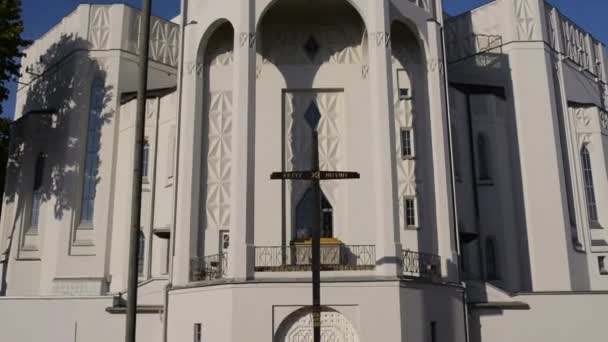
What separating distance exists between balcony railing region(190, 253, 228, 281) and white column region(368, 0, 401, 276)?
16.6ft

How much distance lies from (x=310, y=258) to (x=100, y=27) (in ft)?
53.1

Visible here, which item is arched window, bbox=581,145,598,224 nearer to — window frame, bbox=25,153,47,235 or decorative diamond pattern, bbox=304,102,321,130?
decorative diamond pattern, bbox=304,102,321,130

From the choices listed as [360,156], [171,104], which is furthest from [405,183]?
[171,104]

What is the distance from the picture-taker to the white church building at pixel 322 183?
62.2 feet

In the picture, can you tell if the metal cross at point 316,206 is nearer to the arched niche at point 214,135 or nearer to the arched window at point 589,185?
the arched niche at point 214,135

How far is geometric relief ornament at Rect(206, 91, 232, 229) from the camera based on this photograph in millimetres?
22125

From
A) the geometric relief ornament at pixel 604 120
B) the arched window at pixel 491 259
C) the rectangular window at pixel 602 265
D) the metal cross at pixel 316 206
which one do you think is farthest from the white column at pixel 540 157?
the metal cross at pixel 316 206

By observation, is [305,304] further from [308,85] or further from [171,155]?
[171,155]

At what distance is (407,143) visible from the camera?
915 inches

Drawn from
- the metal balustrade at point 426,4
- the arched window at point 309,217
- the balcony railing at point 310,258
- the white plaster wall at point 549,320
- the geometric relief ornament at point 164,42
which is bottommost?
the white plaster wall at point 549,320

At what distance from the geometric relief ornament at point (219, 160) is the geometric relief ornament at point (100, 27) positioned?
879cm

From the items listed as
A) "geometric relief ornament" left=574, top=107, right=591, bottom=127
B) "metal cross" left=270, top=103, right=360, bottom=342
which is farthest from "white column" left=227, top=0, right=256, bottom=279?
"geometric relief ornament" left=574, top=107, right=591, bottom=127

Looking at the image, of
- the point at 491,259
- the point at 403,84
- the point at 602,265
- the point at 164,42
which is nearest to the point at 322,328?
the point at 403,84

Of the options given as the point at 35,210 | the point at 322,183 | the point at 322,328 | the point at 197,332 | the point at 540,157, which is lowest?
the point at 197,332
